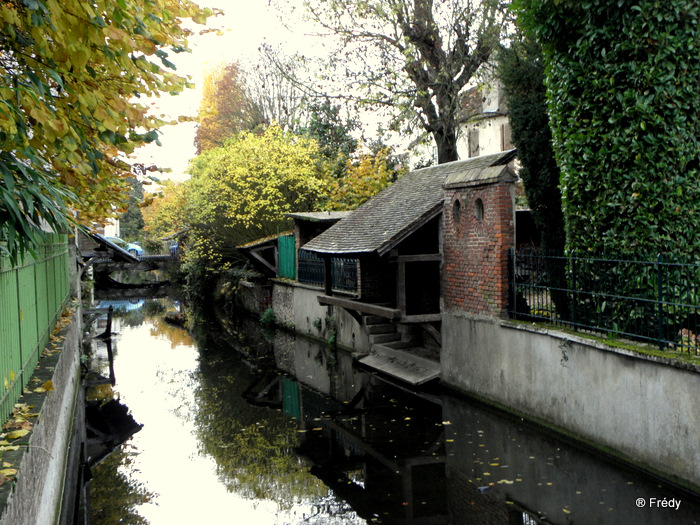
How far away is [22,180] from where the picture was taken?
407 cm

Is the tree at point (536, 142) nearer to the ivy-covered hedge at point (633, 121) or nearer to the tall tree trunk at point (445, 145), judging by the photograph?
the ivy-covered hedge at point (633, 121)

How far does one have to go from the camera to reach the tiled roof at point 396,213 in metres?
12.0

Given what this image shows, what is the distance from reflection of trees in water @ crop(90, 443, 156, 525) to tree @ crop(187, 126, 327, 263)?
1576 centimetres

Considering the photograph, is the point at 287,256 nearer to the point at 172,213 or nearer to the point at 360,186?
the point at 360,186

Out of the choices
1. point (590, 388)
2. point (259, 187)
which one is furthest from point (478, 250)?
point (259, 187)

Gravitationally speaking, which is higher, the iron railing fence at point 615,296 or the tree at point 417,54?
the tree at point 417,54

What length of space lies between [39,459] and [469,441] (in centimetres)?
590

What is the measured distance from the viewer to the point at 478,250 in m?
11.2

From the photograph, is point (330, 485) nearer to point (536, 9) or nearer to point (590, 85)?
point (590, 85)

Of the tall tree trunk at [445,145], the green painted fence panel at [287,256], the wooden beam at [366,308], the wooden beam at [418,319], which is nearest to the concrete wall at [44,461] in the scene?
the wooden beam at [366,308]

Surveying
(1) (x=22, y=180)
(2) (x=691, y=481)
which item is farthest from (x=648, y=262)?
(1) (x=22, y=180)

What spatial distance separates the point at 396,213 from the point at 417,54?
812 centimetres

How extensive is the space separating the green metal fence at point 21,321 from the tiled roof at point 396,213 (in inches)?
230

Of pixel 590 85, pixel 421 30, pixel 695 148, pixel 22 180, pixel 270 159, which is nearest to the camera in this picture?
pixel 22 180
